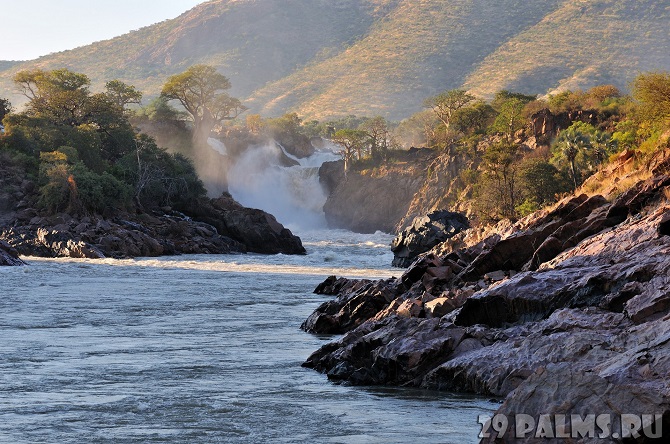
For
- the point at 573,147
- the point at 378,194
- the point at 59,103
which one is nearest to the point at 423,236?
the point at 573,147

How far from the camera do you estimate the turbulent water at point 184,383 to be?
432 inches

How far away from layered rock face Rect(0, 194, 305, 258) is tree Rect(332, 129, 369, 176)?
38.9 m

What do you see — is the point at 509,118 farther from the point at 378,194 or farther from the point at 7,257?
the point at 7,257

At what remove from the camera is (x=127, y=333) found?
66.0 feet

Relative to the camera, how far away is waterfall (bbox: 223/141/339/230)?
111 metres

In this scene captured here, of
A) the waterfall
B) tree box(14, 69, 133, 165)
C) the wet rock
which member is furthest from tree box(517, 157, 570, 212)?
the wet rock

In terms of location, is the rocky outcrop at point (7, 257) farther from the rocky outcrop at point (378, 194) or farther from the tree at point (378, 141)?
the tree at point (378, 141)

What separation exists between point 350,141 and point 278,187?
1050 centimetres

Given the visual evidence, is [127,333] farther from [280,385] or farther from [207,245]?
[207,245]

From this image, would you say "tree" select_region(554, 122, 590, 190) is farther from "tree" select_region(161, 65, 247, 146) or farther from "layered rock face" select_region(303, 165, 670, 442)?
"tree" select_region(161, 65, 247, 146)

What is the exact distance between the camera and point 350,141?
374 feet

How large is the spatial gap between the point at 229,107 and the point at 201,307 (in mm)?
88637

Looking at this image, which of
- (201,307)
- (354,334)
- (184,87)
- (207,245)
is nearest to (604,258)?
(354,334)

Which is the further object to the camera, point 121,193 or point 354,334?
point 121,193
